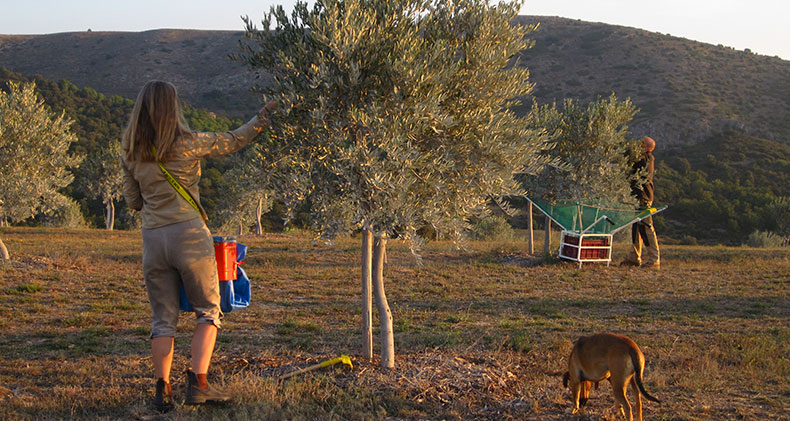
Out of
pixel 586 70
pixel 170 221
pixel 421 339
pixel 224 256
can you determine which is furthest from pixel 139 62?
pixel 170 221

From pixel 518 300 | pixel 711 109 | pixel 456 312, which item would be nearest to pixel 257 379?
pixel 456 312

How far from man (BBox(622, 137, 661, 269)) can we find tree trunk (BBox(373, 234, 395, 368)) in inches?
469

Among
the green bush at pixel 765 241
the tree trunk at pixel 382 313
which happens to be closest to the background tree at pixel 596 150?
the tree trunk at pixel 382 313

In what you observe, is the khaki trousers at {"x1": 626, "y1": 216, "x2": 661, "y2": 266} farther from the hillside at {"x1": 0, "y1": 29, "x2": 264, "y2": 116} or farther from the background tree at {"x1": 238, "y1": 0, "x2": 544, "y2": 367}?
the hillside at {"x1": 0, "y1": 29, "x2": 264, "y2": 116}

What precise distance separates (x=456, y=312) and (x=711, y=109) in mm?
55371

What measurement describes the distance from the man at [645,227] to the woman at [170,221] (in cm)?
1383

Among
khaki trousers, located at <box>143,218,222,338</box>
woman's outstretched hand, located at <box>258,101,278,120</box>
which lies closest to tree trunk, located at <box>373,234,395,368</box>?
woman's outstretched hand, located at <box>258,101,278,120</box>

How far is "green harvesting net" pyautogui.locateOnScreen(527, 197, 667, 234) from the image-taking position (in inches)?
596

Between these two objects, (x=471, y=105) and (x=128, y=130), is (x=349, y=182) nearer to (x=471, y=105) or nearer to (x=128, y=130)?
(x=471, y=105)

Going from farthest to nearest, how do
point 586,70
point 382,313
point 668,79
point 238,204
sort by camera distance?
1. point 586,70
2. point 668,79
3. point 238,204
4. point 382,313

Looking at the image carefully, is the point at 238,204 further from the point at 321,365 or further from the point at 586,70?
the point at 586,70

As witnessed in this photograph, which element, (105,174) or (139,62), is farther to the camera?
(139,62)

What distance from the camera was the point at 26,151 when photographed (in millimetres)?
15773

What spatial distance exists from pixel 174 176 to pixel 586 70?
70213 mm
